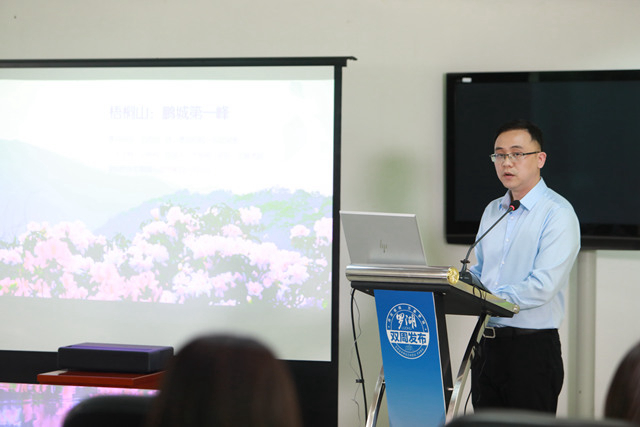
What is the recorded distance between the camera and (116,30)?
14.1 feet

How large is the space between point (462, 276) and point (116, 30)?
2.95 meters

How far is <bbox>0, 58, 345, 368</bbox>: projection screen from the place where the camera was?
4098 millimetres

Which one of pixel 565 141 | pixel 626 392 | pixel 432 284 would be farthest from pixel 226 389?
pixel 565 141

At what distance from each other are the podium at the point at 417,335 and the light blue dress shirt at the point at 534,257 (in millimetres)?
142

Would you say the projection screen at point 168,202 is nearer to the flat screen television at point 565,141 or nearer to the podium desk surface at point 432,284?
the flat screen television at point 565,141

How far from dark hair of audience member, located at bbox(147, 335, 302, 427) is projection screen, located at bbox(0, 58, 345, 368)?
3147 mm

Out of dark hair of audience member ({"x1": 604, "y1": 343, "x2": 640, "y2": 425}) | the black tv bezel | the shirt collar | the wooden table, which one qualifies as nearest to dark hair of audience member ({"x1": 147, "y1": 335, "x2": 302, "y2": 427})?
dark hair of audience member ({"x1": 604, "y1": 343, "x2": 640, "y2": 425})

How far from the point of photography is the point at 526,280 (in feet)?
8.19

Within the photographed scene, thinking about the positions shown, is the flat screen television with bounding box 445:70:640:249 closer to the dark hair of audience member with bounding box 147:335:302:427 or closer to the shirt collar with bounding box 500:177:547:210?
the shirt collar with bounding box 500:177:547:210

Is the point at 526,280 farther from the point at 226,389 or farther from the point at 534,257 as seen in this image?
the point at 226,389

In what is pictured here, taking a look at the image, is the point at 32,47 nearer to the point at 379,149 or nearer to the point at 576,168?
the point at 379,149

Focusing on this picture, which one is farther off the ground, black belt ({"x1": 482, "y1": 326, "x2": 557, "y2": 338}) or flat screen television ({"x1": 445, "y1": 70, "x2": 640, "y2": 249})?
flat screen television ({"x1": 445, "y1": 70, "x2": 640, "y2": 249})

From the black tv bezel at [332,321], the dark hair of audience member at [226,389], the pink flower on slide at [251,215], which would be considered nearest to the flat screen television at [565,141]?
the black tv bezel at [332,321]

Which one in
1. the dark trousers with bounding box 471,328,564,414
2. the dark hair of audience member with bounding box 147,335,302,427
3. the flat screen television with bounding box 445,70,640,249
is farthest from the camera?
the flat screen television with bounding box 445,70,640,249
